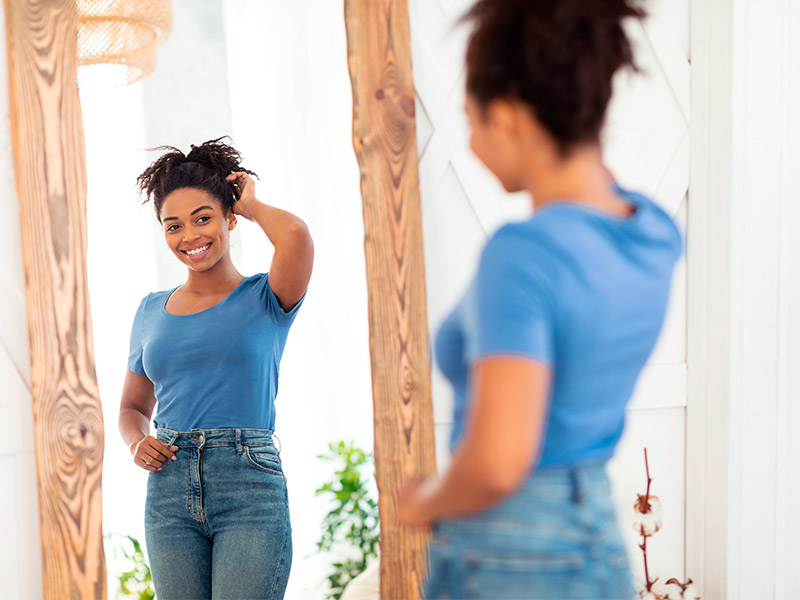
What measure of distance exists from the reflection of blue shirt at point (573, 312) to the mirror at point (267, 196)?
898 millimetres

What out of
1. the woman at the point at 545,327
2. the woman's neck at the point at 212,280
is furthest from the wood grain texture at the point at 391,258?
the woman at the point at 545,327

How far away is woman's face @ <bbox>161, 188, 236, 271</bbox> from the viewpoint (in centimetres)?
153

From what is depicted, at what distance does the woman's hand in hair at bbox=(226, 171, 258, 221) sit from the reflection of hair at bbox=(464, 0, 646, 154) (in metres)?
0.88

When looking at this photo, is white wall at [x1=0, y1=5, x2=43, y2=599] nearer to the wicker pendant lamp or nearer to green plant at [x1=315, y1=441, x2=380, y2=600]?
the wicker pendant lamp

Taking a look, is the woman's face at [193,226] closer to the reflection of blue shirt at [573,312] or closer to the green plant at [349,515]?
the green plant at [349,515]

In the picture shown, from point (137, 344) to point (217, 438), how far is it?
1.01ft

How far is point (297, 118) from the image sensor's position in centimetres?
161

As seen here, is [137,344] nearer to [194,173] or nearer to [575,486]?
[194,173]

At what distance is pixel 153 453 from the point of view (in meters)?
1.45

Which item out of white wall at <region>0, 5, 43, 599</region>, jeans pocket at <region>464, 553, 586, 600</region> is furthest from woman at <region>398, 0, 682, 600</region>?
white wall at <region>0, 5, 43, 599</region>

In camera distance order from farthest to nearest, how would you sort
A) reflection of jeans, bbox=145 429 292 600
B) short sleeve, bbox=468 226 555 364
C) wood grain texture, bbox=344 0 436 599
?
wood grain texture, bbox=344 0 436 599 → reflection of jeans, bbox=145 429 292 600 → short sleeve, bbox=468 226 555 364

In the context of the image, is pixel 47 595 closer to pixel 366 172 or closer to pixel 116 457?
pixel 116 457

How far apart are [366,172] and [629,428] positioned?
3.25 feet

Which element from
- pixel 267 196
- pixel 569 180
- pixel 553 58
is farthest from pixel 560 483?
pixel 267 196
